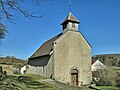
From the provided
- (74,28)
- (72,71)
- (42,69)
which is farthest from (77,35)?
(42,69)

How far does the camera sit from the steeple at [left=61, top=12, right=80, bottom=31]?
1255 inches

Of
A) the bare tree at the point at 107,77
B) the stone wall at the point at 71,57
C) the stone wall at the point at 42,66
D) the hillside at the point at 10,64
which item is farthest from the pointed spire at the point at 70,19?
the hillside at the point at 10,64

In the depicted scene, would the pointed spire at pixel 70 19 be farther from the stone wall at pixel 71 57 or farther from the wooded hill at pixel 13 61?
the wooded hill at pixel 13 61

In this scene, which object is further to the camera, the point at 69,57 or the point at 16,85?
the point at 69,57

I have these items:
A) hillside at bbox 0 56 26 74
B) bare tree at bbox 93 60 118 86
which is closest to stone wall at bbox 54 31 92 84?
bare tree at bbox 93 60 118 86

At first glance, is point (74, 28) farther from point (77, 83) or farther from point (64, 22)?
point (77, 83)

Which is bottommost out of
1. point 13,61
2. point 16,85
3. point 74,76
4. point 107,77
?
point 107,77

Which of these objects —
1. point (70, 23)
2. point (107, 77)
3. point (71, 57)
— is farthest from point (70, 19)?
point (107, 77)

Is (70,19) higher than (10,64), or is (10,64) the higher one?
(70,19)

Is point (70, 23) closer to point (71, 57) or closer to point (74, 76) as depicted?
point (71, 57)

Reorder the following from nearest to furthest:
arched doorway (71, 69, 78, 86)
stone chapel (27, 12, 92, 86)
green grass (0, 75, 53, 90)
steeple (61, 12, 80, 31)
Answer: green grass (0, 75, 53, 90) → stone chapel (27, 12, 92, 86) → arched doorway (71, 69, 78, 86) → steeple (61, 12, 80, 31)

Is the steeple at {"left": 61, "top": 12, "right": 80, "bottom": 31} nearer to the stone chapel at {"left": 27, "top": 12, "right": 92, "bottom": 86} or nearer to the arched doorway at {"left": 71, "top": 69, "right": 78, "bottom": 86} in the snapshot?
the stone chapel at {"left": 27, "top": 12, "right": 92, "bottom": 86}

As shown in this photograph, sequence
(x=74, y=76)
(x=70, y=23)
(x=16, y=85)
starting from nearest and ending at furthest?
(x=16, y=85) < (x=74, y=76) < (x=70, y=23)

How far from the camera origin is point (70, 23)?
105 ft
